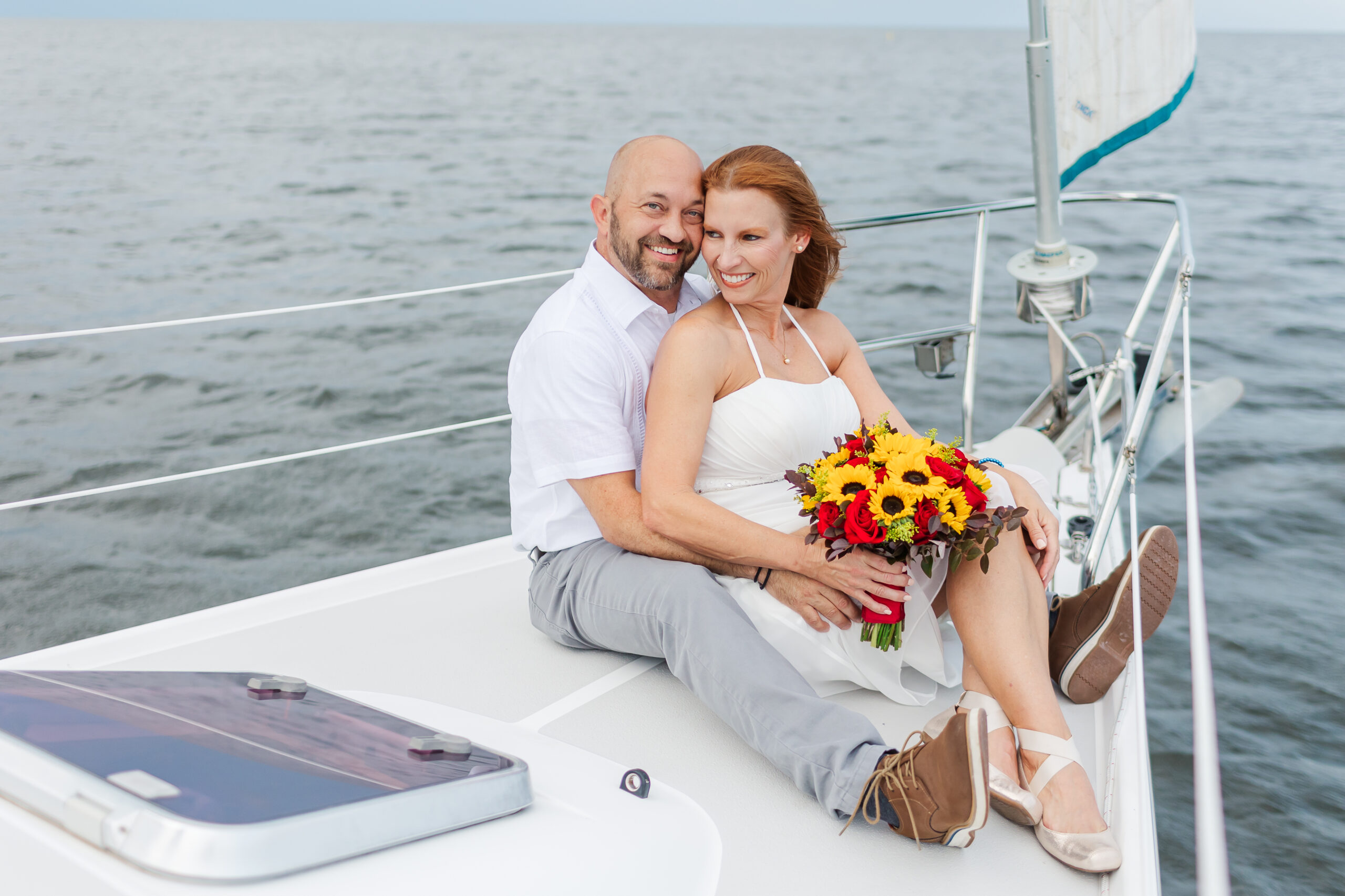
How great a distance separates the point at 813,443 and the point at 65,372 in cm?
783

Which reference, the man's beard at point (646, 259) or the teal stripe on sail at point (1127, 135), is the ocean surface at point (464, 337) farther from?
the man's beard at point (646, 259)

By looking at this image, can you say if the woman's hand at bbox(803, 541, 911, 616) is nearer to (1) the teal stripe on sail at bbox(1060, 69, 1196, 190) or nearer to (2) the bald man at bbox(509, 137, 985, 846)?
(2) the bald man at bbox(509, 137, 985, 846)

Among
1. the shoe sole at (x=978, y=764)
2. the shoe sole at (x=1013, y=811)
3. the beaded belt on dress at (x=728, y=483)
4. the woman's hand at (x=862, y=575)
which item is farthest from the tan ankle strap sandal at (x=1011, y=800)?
the beaded belt on dress at (x=728, y=483)

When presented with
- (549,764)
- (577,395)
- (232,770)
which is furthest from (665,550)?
(232,770)

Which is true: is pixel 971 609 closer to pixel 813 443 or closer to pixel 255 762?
pixel 813 443

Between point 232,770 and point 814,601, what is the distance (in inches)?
42.5

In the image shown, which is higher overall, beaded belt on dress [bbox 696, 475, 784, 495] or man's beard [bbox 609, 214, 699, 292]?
man's beard [bbox 609, 214, 699, 292]

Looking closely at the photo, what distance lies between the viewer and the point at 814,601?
1.78m

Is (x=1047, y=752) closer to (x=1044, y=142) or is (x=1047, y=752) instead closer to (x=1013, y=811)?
(x=1013, y=811)

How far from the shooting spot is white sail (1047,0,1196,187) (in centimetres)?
304

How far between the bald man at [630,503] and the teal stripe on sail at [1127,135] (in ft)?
5.87

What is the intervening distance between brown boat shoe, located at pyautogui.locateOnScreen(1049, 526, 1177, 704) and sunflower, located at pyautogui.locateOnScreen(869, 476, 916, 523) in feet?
1.41

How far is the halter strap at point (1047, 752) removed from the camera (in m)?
1.53

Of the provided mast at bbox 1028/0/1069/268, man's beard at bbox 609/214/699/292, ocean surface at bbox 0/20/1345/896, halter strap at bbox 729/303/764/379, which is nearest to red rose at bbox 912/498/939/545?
halter strap at bbox 729/303/764/379
